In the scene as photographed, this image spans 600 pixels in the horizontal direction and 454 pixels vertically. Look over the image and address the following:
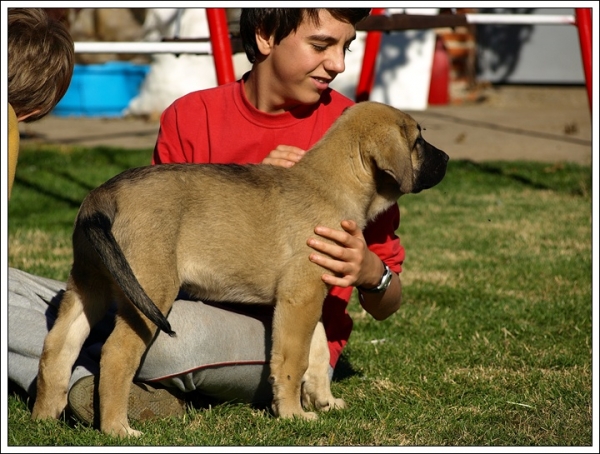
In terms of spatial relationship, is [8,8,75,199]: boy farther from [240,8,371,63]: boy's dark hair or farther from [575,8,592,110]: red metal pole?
[575,8,592,110]: red metal pole

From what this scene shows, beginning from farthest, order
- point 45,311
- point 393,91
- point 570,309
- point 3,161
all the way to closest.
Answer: point 393,91 → point 570,309 → point 45,311 → point 3,161

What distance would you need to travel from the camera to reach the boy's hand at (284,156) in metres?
3.52

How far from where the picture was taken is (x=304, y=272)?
3.25m

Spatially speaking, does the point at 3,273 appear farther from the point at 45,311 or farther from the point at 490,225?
the point at 490,225

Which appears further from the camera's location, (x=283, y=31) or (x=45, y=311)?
(x=45, y=311)

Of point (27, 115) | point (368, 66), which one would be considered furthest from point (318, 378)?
point (368, 66)

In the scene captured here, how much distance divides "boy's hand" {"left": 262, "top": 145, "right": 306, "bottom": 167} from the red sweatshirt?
23 centimetres

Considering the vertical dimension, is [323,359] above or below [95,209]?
below

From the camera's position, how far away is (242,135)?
12.5 ft

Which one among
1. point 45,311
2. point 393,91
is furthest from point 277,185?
point 393,91

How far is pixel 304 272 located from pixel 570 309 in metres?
2.35

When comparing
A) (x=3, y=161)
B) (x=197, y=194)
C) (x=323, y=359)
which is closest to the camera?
(x=3, y=161)

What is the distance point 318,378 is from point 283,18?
4.60ft

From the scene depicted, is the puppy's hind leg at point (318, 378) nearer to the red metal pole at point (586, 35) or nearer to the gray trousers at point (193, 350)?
the gray trousers at point (193, 350)
